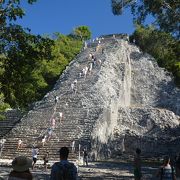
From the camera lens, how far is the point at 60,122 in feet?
100

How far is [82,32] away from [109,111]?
152 ft

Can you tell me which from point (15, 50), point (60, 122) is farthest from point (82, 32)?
point (15, 50)

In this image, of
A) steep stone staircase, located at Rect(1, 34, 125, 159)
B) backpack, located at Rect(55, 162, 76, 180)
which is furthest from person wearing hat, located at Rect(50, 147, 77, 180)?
steep stone staircase, located at Rect(1, 34, 125, 159)

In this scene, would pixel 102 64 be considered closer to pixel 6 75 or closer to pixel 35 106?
pixel 35 106

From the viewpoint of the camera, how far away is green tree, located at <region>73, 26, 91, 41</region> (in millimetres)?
75875

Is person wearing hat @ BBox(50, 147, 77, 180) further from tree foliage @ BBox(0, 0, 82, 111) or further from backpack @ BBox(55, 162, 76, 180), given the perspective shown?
tree foliage @ BBox(0, 0, 82, 111)

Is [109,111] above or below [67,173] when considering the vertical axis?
above

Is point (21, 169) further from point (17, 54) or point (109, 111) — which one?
point (109, 111)

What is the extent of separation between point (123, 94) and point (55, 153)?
15070 mm

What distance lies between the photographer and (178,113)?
39.3 meters

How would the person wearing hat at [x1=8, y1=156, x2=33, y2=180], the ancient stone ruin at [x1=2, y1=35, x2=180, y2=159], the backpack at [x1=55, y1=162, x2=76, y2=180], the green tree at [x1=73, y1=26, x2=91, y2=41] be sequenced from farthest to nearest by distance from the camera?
the green tree at [x1=73, y1=26, x2=91, y2=41] < the ancient stone ruin at [x1=2, y1=35, x2=180, y2=159] < the backpack at [x1=55, y1=162, x2=76, y2=180] < the person wearing hat at [x1=8, y1=156, x2=33, y2=180]

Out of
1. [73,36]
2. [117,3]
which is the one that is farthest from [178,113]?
[73,36]

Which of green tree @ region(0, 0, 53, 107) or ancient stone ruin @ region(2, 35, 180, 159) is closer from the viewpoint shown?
green tree @ region(0, 0, 53, 107)

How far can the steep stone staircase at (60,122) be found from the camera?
89.5 ft
